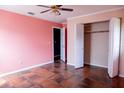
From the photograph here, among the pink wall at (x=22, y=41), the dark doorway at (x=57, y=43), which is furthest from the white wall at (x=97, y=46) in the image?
the dark doorway at (x=57, y=43)

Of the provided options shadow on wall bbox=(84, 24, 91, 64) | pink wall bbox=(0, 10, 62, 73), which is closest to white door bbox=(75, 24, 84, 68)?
shadow on wall bbox=(84, 24, 91, 64)

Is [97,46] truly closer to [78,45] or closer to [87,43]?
[87,43]

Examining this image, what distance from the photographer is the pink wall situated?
11.9ft

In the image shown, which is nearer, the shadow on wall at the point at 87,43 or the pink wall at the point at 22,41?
the pink wall at the point at 22,41

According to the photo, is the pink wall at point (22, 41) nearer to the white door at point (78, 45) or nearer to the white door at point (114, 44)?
the white door at point (78, 45)

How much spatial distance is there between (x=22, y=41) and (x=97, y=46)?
10.4ft

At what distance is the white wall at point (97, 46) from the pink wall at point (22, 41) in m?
1.91

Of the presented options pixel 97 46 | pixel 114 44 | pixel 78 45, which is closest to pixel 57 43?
pixel 78 45

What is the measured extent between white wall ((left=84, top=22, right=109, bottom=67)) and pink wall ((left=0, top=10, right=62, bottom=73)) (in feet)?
6.27

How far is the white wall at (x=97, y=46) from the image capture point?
4.54m

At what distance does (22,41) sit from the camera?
4.18 metres

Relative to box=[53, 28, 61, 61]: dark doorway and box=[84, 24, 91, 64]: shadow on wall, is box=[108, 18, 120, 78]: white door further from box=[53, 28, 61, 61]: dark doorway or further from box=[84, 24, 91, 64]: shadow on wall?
box=[53, 28, 61, 61]: dark doorway
